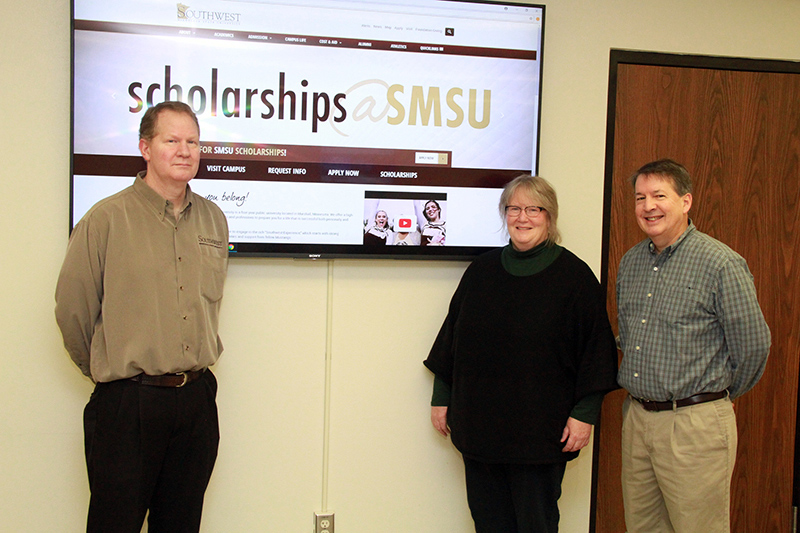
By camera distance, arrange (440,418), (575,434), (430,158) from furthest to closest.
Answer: (430,158)
(440,418)
(575,434)

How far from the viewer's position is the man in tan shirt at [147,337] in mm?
1829

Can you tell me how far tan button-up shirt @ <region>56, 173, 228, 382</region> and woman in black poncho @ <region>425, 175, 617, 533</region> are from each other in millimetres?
953

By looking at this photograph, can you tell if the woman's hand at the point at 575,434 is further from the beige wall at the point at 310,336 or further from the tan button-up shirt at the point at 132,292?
the tan button-up shirt at the point at 132,292

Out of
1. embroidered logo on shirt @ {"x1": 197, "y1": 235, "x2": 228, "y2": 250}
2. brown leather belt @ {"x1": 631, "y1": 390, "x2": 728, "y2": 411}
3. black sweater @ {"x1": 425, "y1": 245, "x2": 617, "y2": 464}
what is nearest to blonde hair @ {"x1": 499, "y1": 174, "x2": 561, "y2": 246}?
black sweater @ {"x1": 425, "y1": 245, "x2": 617, "y2": 464}

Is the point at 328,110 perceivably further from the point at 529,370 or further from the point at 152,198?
the point at 529,370

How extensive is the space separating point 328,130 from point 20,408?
157 cm

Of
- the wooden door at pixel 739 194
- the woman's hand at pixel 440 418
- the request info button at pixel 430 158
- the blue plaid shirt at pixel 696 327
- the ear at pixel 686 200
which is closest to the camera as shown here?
the blue plaid shirt at pixel 696 327

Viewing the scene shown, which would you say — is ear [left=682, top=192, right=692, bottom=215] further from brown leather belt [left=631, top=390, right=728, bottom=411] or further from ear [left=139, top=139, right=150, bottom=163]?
ear [left=139, top=139, right=150, bottom=163]

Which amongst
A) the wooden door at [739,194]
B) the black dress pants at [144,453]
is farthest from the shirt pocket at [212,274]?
the wooden door at [739,194]

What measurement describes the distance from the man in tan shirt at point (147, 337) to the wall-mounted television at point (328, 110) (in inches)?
12.8

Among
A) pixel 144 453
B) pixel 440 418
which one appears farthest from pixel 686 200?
pixel 144 453

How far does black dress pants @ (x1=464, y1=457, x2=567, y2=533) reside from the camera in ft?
6.81

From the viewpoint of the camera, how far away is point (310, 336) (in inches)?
95.2

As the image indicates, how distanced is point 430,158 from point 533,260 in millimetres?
601
